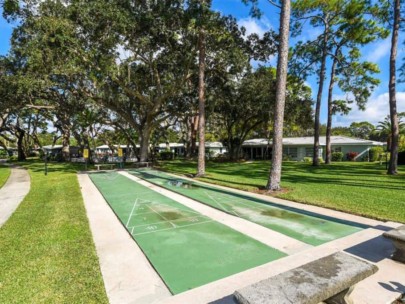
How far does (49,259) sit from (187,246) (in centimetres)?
227

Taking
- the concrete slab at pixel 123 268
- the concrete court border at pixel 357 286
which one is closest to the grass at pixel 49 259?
the concrete slab at pixel 123 268

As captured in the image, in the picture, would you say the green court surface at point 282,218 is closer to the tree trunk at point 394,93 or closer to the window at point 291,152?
the tree trunk at point 394,93

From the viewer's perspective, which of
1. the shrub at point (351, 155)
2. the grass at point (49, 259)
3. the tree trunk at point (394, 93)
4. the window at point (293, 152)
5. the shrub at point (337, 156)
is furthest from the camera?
the window at point (293, 152)

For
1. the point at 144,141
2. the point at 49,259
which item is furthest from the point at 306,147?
the point at 49,259

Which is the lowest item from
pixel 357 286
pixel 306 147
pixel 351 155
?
pixel 357 286

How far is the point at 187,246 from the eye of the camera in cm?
484

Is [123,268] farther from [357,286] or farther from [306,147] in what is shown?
[306,147]

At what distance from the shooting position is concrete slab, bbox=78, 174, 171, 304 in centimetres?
332

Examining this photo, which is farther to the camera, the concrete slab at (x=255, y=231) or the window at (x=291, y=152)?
the window at (x=291, y=152)

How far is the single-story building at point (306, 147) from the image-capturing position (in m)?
29.7

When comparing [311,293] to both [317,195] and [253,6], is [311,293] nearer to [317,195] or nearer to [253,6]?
[317,195]

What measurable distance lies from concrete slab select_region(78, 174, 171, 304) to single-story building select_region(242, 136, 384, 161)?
29.7 metres

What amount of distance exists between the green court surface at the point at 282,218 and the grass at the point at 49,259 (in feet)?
12.1

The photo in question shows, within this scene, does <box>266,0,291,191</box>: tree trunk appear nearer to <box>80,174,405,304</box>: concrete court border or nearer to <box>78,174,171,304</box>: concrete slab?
<box>80,174,405,304</box>: concrete court border
